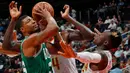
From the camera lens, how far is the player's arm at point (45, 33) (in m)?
3.06

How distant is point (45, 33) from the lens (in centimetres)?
307

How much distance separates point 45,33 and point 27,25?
36 cm

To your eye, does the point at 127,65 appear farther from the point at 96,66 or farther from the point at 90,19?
the point at 90,19

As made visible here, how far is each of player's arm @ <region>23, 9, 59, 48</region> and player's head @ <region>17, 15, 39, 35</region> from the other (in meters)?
0.18

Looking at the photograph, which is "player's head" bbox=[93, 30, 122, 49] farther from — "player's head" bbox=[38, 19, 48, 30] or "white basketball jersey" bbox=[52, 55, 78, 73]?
"player's head" bbox=[38, 19, 48, 30]

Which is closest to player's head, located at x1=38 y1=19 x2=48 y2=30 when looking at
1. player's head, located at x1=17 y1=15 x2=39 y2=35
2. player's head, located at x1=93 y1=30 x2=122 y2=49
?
player's head, located at x1=17 y1=15 x2=39 y2=35

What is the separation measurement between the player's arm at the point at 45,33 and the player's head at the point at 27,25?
175 millimetres

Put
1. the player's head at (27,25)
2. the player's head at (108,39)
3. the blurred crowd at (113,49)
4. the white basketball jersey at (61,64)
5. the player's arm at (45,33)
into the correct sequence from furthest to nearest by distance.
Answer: the blurred crowd at (113,49) < the white basketball jersey at (61,64) < the player's head at (108,39) < the player's head at (27,25) < the player's arm at (45,33)

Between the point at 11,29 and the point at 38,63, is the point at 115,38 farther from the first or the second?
the point at 11,29

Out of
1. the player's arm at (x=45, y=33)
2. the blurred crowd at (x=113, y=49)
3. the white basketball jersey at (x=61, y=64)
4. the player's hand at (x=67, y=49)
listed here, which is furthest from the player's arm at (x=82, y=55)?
the blurred crowd at (x=113, y=49)

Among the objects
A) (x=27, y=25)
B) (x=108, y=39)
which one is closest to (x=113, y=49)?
(x=108, y=39)

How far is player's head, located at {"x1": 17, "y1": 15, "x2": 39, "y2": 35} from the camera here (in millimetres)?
3342

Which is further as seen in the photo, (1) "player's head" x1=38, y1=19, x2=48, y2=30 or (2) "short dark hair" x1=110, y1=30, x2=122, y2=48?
(2) "short dark hair" x1=110, y1=30, x2=122, y2=48

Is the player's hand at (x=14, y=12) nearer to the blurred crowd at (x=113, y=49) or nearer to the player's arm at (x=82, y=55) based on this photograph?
the player's arm at (x=82, y=55)
